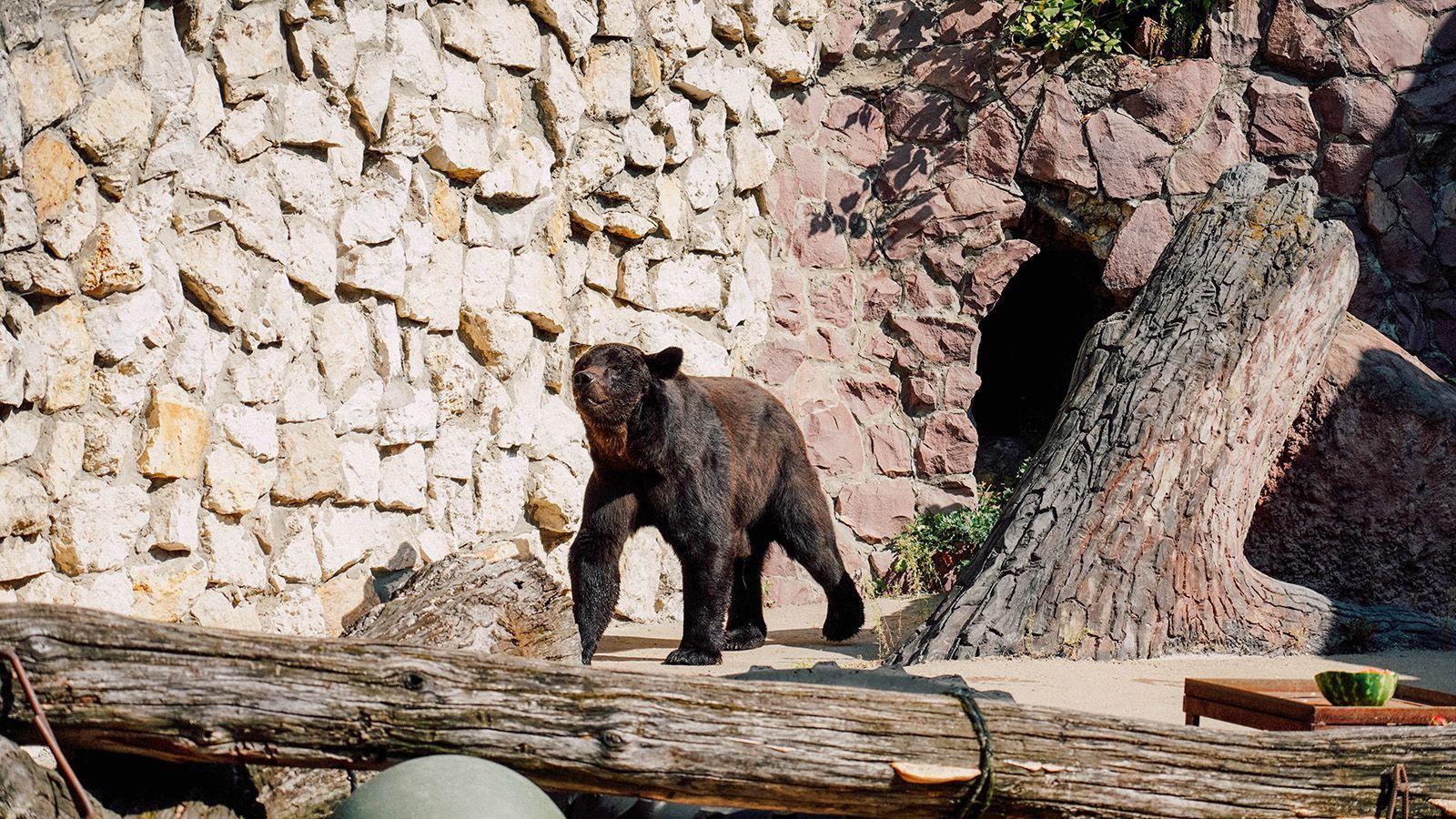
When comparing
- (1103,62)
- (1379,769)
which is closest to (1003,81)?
(1103,62)

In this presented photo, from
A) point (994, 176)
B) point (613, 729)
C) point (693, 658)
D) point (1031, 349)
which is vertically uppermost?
point (994, 176)

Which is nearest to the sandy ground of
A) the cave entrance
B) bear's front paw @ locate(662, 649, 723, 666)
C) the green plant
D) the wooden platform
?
bear's front paw @ locate(662, 649, 723, 666)

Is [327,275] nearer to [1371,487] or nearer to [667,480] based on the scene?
[667,480]

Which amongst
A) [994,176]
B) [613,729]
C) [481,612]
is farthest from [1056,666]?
[994,176]

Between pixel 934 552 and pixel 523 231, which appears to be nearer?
pixel 523 231

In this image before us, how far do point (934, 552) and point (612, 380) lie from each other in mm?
3356

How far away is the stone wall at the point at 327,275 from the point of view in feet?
13.2

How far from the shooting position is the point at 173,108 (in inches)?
171

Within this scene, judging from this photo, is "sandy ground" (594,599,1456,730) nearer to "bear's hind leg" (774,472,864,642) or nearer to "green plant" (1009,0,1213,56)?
"bear's hind leg" (774,472,864,642)

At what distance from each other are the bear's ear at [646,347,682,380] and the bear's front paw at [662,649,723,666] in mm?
1124

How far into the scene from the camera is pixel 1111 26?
8.05 metres

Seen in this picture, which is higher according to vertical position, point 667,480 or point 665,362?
point 665,362

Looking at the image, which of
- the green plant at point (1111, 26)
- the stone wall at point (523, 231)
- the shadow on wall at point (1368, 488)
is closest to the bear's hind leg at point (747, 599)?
the stone wall at point (523, 231)

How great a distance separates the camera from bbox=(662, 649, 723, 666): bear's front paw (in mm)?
5234
